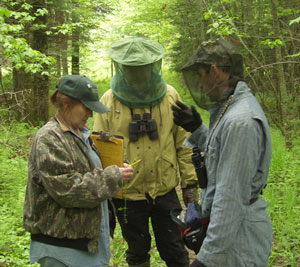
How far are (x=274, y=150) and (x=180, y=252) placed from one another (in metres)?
5.01

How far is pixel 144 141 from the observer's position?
10.3 feet

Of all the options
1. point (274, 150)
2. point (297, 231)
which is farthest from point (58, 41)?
point (297, 231)

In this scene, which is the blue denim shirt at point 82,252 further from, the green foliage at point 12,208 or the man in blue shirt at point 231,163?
the green foliage at point 12,208

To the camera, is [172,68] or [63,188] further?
[172,68]

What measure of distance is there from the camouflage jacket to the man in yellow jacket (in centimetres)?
89

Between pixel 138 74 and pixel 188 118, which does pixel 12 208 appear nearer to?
pixel 138 74

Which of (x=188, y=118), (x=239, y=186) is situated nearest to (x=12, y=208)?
(x=188, y=118)

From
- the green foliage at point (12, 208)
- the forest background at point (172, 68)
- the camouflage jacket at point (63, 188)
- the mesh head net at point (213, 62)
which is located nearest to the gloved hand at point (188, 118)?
the mesh head net at point (213, 62)

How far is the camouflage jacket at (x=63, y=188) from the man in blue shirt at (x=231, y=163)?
0.73 metres

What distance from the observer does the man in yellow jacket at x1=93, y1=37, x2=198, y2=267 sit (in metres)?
3.11

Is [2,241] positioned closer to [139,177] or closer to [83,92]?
[139,177]

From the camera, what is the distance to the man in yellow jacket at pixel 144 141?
311 cm

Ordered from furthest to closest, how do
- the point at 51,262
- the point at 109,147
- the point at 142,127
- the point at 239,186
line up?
the point at 142,127, the point at 109,147, the point at 51,262, the point at 239,186

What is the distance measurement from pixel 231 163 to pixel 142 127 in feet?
4.71
